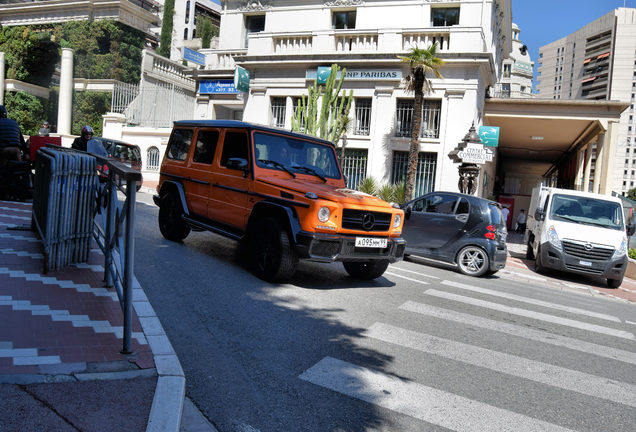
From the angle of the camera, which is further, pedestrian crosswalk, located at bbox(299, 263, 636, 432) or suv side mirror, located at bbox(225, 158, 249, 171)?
suv side mirror, located at bbox(225, 158, 249, 171)

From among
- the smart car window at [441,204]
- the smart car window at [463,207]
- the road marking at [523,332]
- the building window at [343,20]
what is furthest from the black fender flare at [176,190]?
the building window at [343,20]

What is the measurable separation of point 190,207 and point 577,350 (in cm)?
590

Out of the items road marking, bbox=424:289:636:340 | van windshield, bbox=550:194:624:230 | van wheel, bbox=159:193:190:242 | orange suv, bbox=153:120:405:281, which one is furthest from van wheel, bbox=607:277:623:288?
van wheel, bbox=159:193:190:242

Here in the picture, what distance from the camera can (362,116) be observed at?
77.6 feet

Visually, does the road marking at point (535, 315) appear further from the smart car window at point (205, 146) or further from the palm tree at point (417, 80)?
the palm tree at point (417, 80)

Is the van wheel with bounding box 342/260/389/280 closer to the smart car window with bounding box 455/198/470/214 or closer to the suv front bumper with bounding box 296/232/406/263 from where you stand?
the suv front bumper with bounding box 296/232/406/263

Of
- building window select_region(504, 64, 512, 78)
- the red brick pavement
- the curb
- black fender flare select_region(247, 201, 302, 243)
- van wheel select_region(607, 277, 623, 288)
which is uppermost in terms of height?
building window select_region(504, 64, 512, 78)

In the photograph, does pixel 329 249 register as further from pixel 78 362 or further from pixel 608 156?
pixel 608 156

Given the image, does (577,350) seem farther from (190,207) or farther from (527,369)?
(190,207)

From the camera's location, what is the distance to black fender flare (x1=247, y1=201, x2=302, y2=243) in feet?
21.2

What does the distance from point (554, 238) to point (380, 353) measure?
8.88 m

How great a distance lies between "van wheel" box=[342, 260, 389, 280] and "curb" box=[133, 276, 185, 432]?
3818 millimetres

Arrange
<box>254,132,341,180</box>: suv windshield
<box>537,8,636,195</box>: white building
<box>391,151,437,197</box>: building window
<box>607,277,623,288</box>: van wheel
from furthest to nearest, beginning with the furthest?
1. <box>537,8,636,195</box>: white building
2. <box>391,151,437,197</box>: building window
3. <box>607,277,623,288</box>: van wheel
4. <box>254,132,341,180</box>: suv windshield

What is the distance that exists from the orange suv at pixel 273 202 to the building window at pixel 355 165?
1508 centimetres
